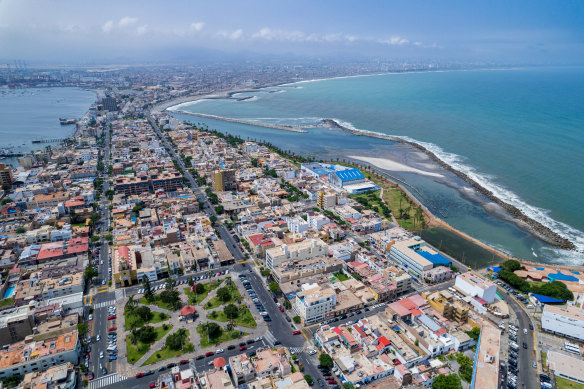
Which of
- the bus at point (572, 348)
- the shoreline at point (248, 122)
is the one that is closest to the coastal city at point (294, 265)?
the bus at point (572, 348)

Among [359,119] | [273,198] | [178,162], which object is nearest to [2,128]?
[178,162]

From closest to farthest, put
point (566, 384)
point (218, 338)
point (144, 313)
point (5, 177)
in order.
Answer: point (566, 384) < point (218, 338) < point (144, 313) < point (5, 177)

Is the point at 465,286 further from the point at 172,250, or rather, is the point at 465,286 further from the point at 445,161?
the point at 445,161

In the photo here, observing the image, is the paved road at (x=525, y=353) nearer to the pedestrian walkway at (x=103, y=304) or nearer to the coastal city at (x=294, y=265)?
the coastal city at (x=294, y=265)

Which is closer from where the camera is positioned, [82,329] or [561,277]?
[82,329]

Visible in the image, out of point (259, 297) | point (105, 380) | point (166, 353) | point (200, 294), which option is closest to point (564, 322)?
point (259, 297)

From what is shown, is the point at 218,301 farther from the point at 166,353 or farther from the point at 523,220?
the point at 523,220
